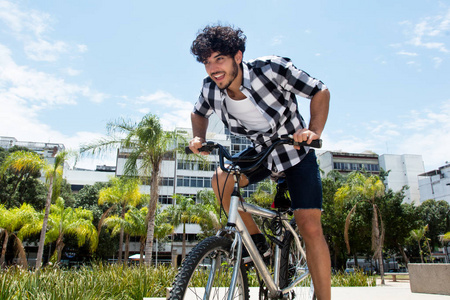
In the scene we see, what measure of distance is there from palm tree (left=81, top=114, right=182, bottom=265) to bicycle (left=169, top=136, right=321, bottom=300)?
1281cm

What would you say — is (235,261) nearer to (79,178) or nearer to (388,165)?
(79,178)

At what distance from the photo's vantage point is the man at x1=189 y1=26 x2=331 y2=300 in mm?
2162

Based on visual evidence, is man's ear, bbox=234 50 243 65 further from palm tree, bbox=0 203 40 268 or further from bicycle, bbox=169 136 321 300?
palm tree, bbox=0 203 40 268

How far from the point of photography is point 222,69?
7.02 feet

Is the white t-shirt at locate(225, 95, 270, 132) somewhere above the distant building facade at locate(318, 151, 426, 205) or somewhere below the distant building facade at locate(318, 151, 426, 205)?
below

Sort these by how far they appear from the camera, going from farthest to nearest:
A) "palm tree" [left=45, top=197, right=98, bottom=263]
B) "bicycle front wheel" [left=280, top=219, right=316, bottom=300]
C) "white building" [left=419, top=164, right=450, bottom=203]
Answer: "white building" [left=419, top=164, right=450, bottom=203] → "palm tree" [left=45, top=197, right=98, bottom=263] → "bicycle front wheel" [left=280, top=219, right=316, bottom=300]

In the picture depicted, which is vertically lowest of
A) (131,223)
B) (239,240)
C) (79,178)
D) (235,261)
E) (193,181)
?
(235,261)

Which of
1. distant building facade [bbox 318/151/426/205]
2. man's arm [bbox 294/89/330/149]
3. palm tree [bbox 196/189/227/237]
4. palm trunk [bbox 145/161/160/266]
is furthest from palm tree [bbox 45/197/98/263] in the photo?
distant building facade [bbox 318/151/426/205]

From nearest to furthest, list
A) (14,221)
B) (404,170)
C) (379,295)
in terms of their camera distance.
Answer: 1. (379,295)
2. (14,221)
3. (404,170)

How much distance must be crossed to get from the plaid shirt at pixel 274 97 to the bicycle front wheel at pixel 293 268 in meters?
0.70

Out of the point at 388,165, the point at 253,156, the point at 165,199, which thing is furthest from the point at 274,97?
the point at 388,165

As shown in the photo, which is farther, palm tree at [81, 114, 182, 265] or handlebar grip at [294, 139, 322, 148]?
palm tree at [81, 114, 182, 265]

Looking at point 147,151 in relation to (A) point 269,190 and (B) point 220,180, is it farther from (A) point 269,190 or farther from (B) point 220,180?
(A) point 269,190

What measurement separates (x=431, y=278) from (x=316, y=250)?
18.0 ft
